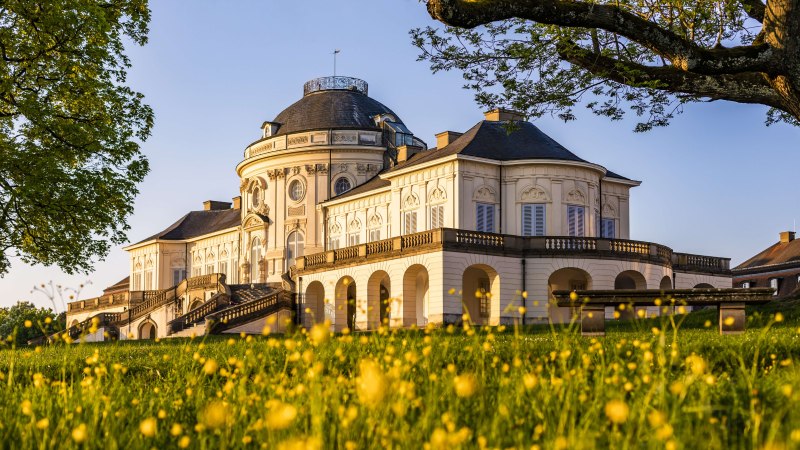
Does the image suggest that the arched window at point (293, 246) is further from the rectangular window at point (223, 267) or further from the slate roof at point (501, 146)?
the slate roof at point (501, 146)

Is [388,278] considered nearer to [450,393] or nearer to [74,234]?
[74,234]

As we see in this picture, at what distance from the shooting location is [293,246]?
66.9 meters

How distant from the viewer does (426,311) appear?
5278cm

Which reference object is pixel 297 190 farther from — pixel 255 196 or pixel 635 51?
pixel 635 51

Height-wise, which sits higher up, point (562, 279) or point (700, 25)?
point (700, 25)

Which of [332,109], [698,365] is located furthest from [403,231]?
[698,365]

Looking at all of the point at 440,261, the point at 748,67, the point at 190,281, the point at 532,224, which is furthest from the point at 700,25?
the point at 190,281

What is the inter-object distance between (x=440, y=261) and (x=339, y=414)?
135 feet

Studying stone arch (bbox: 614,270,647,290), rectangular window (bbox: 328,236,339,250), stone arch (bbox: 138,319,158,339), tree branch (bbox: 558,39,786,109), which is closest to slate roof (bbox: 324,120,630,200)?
stone arch (bbox: 614,270,647,290)

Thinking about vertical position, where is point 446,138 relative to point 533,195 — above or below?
above

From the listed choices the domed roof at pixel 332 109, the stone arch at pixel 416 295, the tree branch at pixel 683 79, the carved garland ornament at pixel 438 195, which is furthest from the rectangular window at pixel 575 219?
the tree branch at pixel 683 79

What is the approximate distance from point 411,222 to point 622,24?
122 ft

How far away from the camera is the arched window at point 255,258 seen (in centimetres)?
6994

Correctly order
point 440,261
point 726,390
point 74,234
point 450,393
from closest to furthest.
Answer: point 450,393 → point 726,390 → point 74,234 → point 440,261
